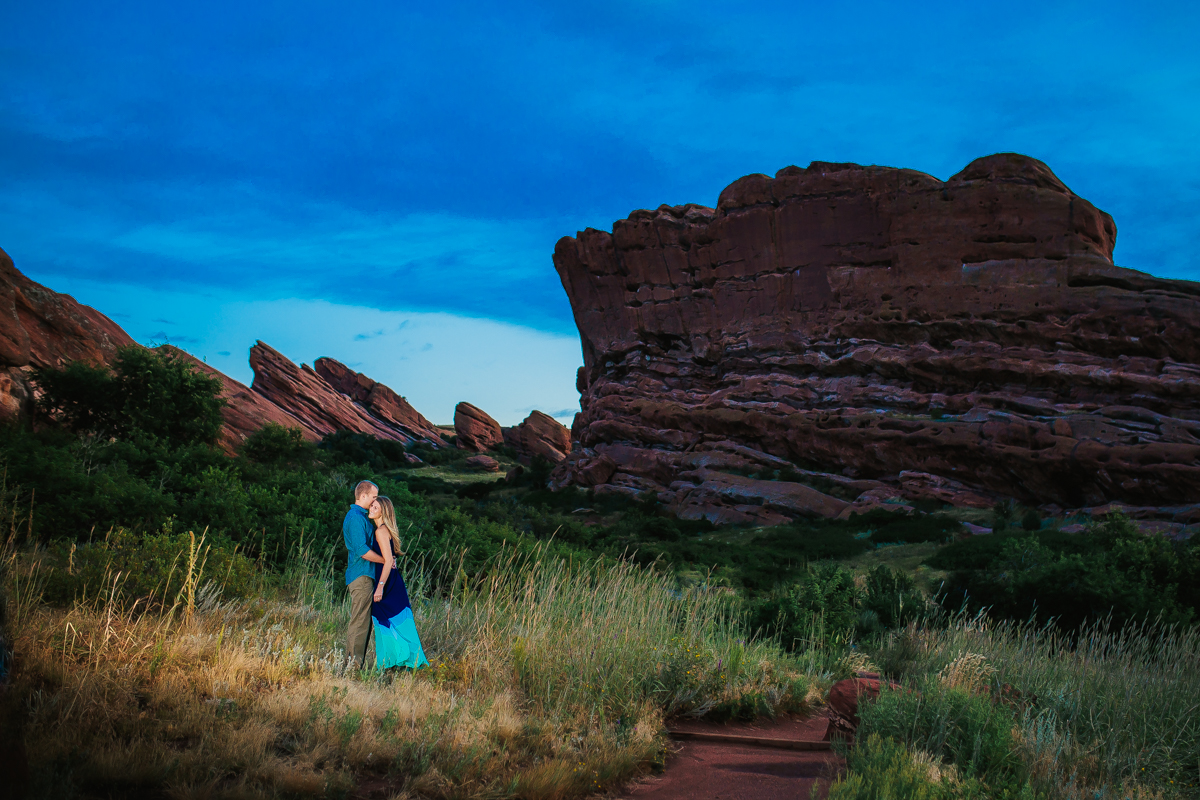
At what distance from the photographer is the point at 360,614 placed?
6426 millimetres

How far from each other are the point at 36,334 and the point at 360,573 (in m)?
22.7

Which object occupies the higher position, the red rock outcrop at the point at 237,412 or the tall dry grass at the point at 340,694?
the red rock outcrop at the point at 237,412

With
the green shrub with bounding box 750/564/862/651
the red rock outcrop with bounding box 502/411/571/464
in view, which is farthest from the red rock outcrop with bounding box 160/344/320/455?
the red rock outcrop with bounding box 502/411/571/464

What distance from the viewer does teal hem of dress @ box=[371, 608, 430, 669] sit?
6273 mm

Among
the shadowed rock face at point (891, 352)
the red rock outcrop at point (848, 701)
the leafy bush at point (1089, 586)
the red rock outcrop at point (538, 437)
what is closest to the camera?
the red rock outcrop at point (848, 701)

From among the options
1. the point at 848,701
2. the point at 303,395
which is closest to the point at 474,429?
the point at 303,395

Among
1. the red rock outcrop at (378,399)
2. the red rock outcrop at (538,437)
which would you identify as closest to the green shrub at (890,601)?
the red rock outcrop at (538,437)

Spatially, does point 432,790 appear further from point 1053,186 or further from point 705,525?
point 1053,186

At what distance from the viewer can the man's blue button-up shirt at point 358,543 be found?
6449 mm

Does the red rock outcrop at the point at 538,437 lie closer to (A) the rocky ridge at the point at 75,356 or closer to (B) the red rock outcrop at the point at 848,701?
(A) the rocky ridge at the point at 75,356

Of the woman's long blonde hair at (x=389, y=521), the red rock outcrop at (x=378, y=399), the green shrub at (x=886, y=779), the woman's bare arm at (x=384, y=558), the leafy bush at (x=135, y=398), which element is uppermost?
the red rock outcrop at (x=378, y=399)

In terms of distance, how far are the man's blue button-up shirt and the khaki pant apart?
0.21 ft

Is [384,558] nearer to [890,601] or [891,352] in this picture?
[890,601]

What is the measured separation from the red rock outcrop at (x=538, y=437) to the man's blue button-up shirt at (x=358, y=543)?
7592cm
